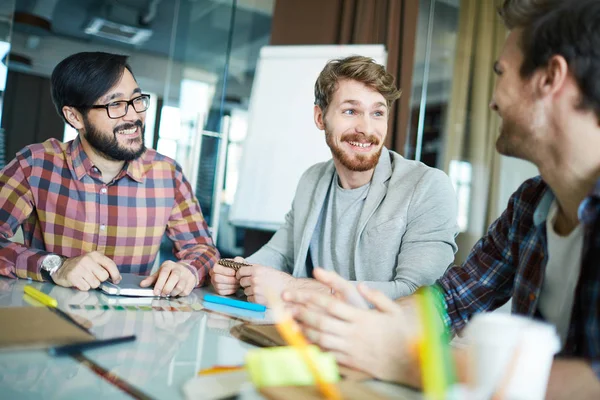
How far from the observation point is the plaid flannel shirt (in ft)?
6.25

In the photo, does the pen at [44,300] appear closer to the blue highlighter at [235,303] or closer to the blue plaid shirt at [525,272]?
the blue highlighter at [235,303]

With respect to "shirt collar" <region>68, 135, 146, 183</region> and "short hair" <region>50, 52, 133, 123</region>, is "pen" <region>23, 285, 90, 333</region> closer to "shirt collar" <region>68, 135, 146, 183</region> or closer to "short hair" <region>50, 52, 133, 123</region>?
"shirt collar" <region>68, 135, 146, 183</region>

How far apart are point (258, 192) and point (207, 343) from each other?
2.78m

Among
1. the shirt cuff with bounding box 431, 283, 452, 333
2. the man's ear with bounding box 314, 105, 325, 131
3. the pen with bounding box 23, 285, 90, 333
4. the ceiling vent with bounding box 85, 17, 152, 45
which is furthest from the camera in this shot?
the ceiling vent with bounding box 85, 17, 152, 45

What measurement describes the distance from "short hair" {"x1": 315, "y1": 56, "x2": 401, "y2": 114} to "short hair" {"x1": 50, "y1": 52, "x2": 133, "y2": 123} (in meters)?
0.78

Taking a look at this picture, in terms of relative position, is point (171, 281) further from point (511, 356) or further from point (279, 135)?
point (279, 135)

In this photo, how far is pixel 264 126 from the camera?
378cm

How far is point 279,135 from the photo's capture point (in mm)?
3729

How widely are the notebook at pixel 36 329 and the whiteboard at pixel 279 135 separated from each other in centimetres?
260

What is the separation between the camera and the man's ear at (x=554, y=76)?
1.00 meters

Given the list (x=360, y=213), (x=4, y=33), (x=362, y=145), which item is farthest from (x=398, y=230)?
(x=4, y=33)

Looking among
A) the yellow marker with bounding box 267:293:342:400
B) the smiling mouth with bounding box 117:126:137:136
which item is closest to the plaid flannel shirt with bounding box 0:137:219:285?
the smiling mouth with bounding box 117:126:137:136

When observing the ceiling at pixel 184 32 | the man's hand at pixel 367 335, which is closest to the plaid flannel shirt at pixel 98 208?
the man's hand at pixel 367 335

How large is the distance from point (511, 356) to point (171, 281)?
1024 millimetres
